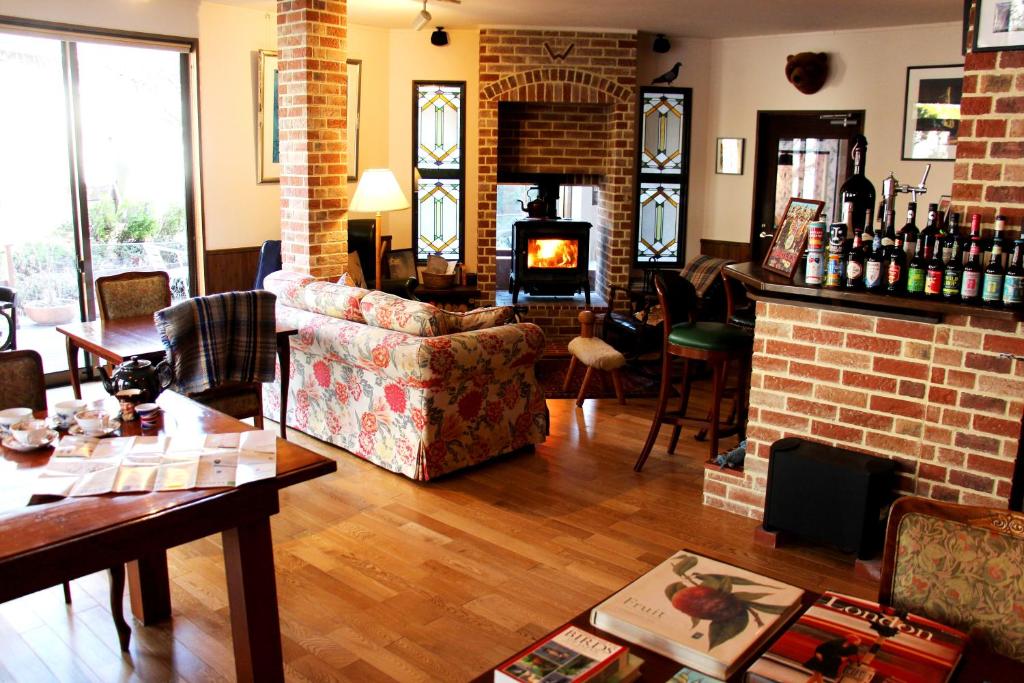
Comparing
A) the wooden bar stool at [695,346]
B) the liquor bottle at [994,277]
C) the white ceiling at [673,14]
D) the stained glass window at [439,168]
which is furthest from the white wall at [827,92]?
the liquor bottle at [994,277]

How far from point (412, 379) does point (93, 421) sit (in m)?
1.80

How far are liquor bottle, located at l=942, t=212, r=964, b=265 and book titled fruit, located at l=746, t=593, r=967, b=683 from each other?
2066 mm

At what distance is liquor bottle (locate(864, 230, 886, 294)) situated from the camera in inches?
136

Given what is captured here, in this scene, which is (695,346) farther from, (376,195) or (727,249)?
(727,249)

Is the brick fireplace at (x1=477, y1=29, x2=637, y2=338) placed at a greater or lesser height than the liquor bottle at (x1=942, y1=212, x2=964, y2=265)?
greater

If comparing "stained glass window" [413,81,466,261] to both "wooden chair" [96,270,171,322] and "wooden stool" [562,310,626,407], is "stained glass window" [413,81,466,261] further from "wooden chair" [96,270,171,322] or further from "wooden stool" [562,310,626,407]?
"wooden chair" [96,270,171,322]

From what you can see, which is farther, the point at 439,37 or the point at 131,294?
the point at 439,37

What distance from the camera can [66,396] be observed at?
5762 millimetres

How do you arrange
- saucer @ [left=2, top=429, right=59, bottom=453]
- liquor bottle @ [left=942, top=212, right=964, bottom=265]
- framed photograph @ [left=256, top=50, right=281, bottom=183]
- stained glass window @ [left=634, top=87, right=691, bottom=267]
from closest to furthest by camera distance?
saucer @ [left=2, top=429, right=59, bottom=453] < liquor bottle @ [left=942, top=212, right=964, bottom=265] < framed photograph @ [left=256, top=50, right=281, bottom=183] < stained glass window @ [left=634, top=87, right=691, bottom=267]

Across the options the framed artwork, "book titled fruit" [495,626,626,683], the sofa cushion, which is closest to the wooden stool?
the sofa cushion

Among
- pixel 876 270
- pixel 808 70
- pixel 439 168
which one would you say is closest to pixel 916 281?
pixel 876 270

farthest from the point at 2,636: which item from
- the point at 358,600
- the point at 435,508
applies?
the point at 435,508

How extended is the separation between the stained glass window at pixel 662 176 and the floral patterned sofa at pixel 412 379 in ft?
12.1

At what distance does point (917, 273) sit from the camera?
3.37 m
